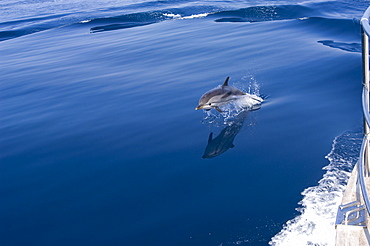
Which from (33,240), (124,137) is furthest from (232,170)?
(33,240)

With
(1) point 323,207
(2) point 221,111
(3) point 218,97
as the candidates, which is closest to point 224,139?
(2) point 221,111

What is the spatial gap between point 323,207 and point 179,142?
10.7 ft

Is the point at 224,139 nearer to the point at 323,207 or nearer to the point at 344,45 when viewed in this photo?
the point at 323,207

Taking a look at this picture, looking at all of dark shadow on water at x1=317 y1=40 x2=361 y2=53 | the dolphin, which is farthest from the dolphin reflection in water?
dark shadow on water at x1=317 y1=40 x2=361 y2=53

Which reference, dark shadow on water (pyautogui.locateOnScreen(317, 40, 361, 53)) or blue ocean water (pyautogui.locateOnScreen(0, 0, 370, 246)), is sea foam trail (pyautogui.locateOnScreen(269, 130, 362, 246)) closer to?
blue ocean water (pyautogui.locateOnScreen(0, 0, 370, 246))

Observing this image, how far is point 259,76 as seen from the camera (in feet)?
38.1

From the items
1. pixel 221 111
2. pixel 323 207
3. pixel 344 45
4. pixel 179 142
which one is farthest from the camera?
pixel 344 45

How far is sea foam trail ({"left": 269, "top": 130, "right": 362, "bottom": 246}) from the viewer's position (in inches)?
211

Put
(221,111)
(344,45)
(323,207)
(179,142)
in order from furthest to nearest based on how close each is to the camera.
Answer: (344,45) → (179,142) → (221,111) → (323,207)

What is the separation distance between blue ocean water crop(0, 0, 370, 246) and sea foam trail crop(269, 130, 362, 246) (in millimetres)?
24

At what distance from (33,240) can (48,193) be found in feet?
4.08

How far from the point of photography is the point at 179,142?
8.41 metres

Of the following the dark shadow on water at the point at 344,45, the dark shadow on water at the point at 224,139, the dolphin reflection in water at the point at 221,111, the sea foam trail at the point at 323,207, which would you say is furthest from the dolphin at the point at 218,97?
the dark shadow on water at the point at 344,45

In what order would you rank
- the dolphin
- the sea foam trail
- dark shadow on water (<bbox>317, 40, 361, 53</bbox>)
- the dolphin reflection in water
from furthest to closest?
dark shadow on water (<bbox>317, 40, 361, 53</bbox>) < the dolphin < the dolphin reflection in water < the sea foam trail
